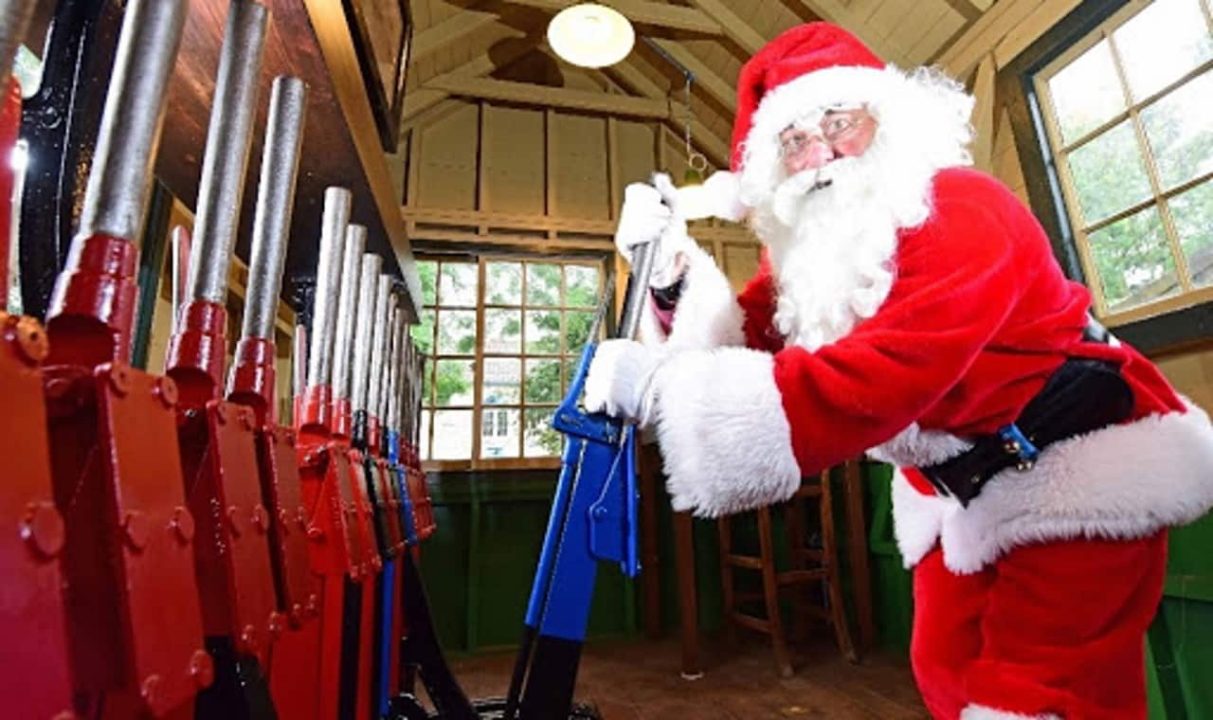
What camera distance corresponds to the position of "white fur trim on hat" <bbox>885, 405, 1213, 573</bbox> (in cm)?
77

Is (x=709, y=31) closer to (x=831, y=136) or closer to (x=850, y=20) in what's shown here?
(x=850, y=20)

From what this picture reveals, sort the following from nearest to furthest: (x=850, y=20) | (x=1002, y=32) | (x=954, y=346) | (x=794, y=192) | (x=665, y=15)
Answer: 1. (x=954, y=346)
2. (x=794, y=192)
3. (x=1002, y=32)
4. (x=850, y=20)
5. (x=665, y=15)

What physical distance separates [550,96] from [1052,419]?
3.83 meters

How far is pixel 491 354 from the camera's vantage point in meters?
3.81

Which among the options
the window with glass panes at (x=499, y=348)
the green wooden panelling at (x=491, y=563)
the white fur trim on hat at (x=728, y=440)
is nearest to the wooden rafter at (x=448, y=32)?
the window with glass panes at (x=499, y=348)

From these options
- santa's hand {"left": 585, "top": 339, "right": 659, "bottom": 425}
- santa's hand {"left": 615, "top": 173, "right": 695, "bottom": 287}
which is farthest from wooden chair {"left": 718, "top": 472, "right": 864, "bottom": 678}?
santa's hand {"left": 585, "top": 339, "right": 659, "bottom": 425}

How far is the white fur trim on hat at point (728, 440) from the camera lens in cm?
65

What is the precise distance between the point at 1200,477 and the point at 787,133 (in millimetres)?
758

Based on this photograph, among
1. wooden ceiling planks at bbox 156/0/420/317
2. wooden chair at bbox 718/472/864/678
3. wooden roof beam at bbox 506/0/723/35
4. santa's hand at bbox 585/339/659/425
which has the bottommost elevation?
wooden chair at bbox 718/472/864/678

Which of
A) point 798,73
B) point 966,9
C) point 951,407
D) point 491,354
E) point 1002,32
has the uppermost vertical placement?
point 966,9

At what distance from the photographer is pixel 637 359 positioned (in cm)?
77

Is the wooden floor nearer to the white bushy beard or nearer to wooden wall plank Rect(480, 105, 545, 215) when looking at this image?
the white bushy beard

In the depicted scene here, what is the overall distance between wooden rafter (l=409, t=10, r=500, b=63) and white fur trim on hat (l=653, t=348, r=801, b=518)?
135 inches

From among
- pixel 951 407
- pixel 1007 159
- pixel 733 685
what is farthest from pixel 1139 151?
pixel 733 685
